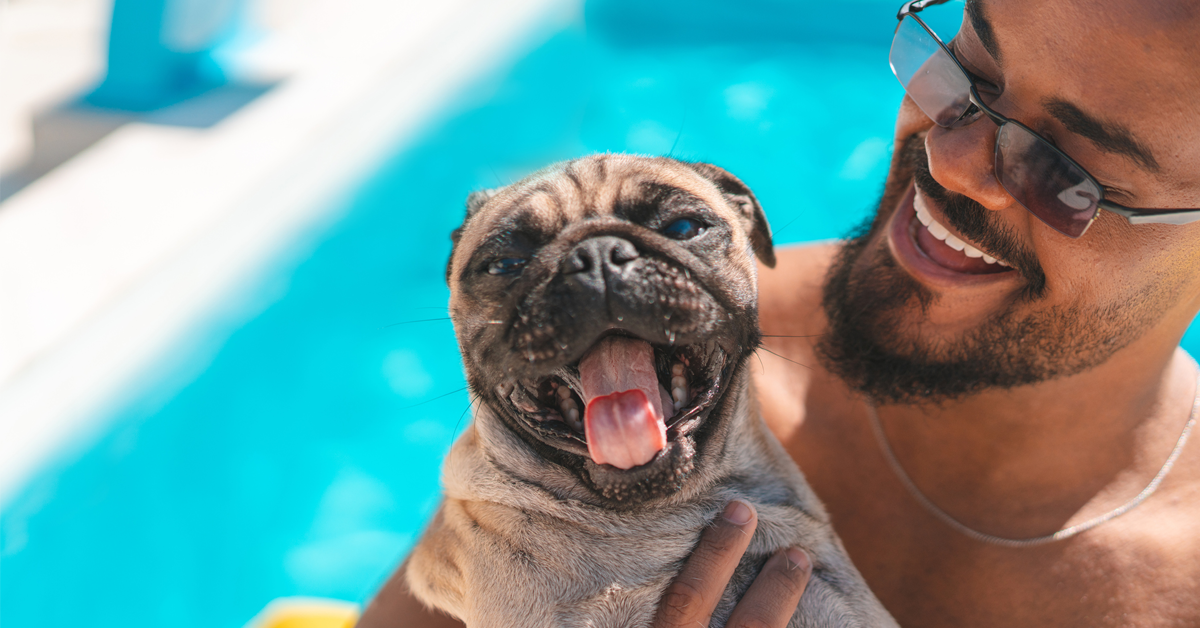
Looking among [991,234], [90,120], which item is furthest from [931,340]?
[90,120]

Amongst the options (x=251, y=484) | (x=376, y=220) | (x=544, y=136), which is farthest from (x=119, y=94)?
(x=544, y=136)

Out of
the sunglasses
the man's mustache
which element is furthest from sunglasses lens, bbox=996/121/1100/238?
the man's mustache

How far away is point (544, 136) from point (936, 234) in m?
6.54

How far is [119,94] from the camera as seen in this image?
6.14 meters

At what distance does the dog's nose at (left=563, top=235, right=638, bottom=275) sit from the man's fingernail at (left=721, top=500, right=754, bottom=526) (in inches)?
30.5

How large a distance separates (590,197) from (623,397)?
664mm

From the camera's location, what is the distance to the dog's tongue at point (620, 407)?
1.90 metres

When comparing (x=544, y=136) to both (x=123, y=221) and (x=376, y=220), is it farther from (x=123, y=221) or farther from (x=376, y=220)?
(x=123, y=221)

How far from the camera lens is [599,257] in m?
1.92

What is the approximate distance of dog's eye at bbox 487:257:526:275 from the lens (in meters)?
2.18

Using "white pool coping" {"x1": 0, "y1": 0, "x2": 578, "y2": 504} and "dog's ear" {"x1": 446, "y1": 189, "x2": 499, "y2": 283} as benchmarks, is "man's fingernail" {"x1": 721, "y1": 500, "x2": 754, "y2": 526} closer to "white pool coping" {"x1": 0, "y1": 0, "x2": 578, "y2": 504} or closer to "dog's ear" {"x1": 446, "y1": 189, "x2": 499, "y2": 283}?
"dog's ear" {"x1": 446, "y1": 189, "x2": 499, "y2": 283}

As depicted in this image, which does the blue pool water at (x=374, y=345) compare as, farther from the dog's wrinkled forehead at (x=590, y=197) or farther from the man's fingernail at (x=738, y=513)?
the man's fingernail at (x=738, y=513)

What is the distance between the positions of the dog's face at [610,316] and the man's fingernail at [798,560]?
404mm

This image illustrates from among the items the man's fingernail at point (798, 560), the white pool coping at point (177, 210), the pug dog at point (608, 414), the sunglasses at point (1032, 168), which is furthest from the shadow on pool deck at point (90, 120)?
the sunglasses at point (1032, 168)
